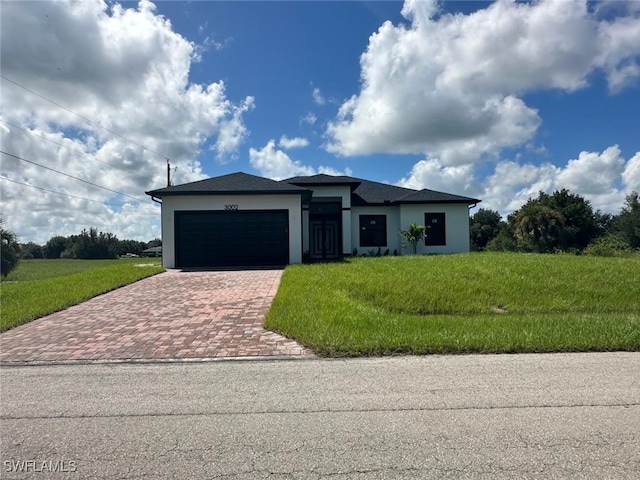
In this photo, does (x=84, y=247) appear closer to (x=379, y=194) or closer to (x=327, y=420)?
(x=379, y=194)

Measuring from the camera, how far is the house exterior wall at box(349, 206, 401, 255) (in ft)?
72.5

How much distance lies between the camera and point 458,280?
35.1ft

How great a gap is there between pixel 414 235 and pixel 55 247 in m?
75.7

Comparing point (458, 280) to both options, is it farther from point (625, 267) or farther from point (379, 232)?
point (379, 232)

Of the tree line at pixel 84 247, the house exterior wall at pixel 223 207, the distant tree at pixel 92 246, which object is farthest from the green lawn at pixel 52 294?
the distant tree at pixel 92 246

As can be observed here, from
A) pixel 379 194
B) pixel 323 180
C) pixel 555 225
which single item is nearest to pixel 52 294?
pixel 323 180

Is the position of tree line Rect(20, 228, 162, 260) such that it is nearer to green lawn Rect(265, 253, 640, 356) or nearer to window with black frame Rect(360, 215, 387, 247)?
window with black frame Rect(360, 215, 387, 247)

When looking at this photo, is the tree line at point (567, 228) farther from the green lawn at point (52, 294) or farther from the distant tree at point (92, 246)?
the distant tree at point (92, 246)

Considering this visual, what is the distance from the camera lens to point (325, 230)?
822 inches

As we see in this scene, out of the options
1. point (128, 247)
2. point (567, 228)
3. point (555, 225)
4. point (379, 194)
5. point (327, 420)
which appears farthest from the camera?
point (128, 247)

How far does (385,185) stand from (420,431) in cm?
2290

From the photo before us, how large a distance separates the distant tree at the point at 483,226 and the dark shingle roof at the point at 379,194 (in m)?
38.3

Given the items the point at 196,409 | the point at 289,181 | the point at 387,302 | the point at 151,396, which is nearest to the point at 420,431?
the point at 196,409

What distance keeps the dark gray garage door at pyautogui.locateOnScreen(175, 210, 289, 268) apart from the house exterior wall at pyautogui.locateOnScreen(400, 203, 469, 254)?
8226 millimetres
